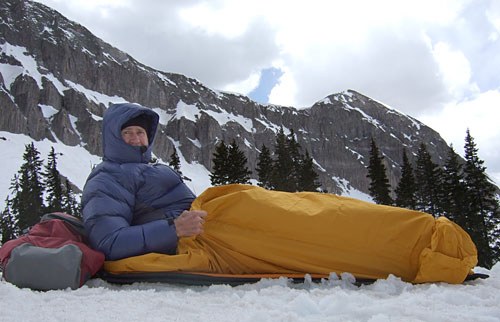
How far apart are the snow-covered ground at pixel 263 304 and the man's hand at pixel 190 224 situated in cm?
58

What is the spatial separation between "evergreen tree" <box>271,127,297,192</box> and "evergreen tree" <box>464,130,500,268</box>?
1204 centimetres

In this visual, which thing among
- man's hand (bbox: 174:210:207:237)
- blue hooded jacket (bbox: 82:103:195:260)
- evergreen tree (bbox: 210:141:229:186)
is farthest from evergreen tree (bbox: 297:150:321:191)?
man's hand (bbox: 174:210:207:237)

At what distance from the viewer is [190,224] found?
143 inches

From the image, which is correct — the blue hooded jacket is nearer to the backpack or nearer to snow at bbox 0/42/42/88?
the backpack

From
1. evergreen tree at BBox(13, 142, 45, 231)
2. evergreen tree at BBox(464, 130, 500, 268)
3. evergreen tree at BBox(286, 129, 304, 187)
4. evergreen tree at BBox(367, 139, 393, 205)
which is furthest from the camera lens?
evergreen tree at BBox(13, 142, 45, 231)

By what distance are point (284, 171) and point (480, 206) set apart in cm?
1361

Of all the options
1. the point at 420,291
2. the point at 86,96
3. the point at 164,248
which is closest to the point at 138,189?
the point at 164,248

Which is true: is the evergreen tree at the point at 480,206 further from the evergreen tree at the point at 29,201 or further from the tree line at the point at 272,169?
the evergreen tree at the point at 29,201

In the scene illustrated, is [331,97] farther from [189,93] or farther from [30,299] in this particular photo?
[30,299]

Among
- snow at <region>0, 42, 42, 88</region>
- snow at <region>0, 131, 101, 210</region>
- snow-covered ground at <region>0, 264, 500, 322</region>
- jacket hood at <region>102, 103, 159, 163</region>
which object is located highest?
snow at <region>0, 42, 42, 88</region>

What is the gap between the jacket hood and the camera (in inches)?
177

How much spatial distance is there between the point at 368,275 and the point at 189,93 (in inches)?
5689

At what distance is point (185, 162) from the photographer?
389 ft

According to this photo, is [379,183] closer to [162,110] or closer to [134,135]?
[134,135]
